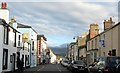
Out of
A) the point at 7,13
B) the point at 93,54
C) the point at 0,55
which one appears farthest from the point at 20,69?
the point at 93,54

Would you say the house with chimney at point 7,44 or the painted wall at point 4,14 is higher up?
the painted wall at point 4,14

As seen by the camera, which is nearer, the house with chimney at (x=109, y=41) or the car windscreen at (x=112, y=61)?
the car windscreen at (x=112, y=61)

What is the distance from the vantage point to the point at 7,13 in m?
42.3

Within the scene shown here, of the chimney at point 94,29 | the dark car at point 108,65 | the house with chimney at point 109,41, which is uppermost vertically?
the chimney at point 94,29

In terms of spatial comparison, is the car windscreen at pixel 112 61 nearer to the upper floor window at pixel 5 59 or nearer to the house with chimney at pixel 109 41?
the house with chimney at pixel 109 41

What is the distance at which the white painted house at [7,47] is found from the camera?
34469mm

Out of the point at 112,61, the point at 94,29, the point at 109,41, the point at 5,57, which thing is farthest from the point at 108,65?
the point at 94,29

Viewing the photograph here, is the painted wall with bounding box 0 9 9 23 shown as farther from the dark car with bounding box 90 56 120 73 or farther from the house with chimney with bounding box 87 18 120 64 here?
the dark car with bounding box 90 56 120 73

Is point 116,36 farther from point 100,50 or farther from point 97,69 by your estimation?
point 97,69

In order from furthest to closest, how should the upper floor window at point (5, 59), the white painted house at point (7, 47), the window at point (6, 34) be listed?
the window at point (6, 34) < the upper floor window at point (5, 59) < the white painted house at point (7, 47)

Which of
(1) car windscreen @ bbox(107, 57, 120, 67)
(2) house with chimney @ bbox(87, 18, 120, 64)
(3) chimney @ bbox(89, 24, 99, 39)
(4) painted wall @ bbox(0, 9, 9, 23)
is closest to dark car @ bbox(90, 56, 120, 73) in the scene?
(1) car windscreen @ bbox(107, 57, 120, 67)

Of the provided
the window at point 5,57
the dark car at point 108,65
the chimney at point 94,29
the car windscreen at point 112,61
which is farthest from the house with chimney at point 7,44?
the chimney at point 94,29

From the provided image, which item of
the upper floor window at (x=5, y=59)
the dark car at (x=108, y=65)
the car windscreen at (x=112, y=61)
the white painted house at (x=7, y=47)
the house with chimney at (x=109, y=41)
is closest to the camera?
the dark car at (x=108, y=65)

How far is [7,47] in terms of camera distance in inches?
1479
